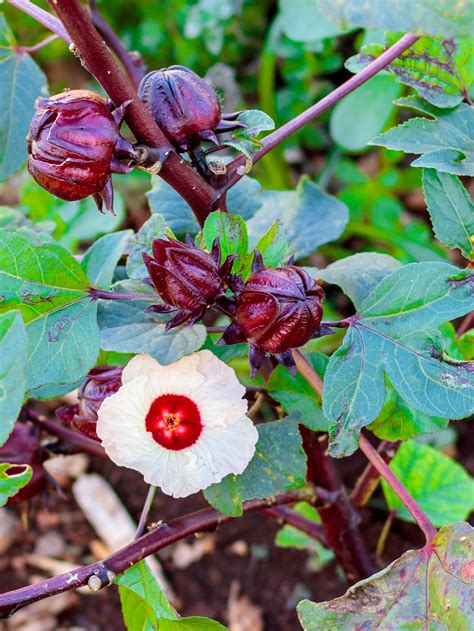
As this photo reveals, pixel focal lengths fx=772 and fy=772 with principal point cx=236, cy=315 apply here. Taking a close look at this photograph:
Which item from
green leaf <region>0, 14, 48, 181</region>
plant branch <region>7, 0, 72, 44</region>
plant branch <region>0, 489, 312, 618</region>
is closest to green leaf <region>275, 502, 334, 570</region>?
plant branch <region>0, 489, 312, 618</region>

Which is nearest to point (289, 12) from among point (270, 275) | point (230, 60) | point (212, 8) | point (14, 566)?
point (212, 8)

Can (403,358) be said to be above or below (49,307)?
below

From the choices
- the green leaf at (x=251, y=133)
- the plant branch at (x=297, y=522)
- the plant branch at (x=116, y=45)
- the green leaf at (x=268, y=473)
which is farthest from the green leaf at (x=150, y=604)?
the plant branch at (x=116, y=45)

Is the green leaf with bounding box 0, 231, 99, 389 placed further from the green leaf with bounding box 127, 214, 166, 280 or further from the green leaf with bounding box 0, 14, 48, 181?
the green leaf with bounding box 0, 14, 48, 181

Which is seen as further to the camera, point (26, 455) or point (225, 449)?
point (26, 455)

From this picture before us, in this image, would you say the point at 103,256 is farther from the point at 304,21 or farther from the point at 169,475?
the point at 304,21

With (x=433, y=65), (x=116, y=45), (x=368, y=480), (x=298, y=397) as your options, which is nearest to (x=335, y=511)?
(x=368, y=480)

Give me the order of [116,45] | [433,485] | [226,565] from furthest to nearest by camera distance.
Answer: [226,565], [433,485], [116,45]
